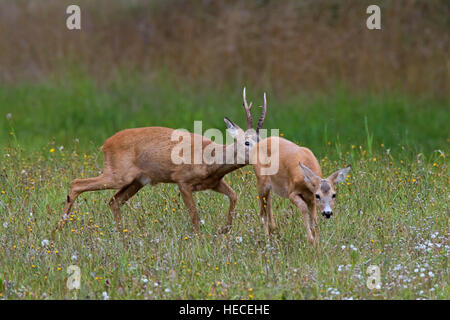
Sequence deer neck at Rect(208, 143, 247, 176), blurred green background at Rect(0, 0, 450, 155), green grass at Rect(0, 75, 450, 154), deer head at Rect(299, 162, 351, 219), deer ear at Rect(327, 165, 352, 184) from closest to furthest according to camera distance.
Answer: deer head at Rect(299, 162, 351, 219), deer ear at Rect(327, 165, 352, 184), deer neck at Rect(208, 143, 247, 176), green grass at Rect(0, 75, 450, 154), blurred green background at Rect(0, 0, 450, 155)

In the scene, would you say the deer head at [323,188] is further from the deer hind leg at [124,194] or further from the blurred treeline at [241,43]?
the blurred treeline at [241,43]

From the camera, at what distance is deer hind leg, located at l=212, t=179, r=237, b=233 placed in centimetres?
869

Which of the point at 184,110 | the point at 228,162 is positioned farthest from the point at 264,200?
the point at 184,110

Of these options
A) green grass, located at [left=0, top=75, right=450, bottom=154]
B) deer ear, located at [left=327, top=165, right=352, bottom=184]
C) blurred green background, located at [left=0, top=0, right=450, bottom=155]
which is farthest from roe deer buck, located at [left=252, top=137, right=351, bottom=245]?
blurred green background, located at [left=0, top=0, right=450, bottom=155]

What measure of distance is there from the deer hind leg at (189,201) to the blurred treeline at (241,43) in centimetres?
671

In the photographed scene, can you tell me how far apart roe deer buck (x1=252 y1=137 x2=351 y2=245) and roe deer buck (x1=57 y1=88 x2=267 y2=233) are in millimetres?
326

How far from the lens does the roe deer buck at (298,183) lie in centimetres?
811

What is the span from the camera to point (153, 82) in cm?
1616

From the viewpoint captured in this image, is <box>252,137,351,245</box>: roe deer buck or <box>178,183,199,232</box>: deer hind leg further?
<box>178,183,199,232</box>: deer hind leg

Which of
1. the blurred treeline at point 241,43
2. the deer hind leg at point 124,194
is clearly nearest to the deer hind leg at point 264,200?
the deer hind leg at point 124,194

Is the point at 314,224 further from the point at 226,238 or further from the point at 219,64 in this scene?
the point at 219,64

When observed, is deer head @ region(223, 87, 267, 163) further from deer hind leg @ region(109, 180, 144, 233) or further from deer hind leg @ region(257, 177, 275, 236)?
deer hind leg @ region(109, 180, 144, 233)
